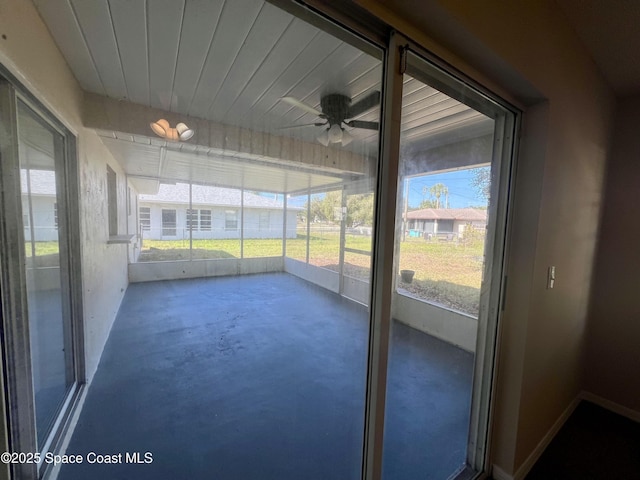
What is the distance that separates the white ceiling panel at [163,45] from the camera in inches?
45.6

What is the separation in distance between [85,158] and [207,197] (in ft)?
2.86

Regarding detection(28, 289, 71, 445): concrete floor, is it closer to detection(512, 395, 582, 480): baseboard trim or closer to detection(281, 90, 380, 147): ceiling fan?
detection(281, 90, 380, 147): ceiling fan

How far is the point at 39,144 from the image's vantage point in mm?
1320

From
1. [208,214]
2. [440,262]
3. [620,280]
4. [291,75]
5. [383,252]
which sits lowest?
[620,280]

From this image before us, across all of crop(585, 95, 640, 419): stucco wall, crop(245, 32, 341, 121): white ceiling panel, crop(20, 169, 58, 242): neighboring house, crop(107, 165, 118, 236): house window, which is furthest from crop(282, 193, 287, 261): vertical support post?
crop(585, 95, 640, 419): stucco wall

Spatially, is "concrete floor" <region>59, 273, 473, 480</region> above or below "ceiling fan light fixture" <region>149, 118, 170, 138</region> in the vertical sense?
below

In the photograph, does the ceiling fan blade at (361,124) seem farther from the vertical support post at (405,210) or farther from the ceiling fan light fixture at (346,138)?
the vertical support post at (405,210)

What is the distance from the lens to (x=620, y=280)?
2014mm

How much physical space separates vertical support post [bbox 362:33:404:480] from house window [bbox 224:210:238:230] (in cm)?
147

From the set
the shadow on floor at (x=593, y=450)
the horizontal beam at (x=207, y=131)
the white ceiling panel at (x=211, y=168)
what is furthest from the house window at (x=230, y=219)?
the shadow on floor at (x=593, y=450)

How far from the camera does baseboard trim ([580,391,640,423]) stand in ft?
6.46

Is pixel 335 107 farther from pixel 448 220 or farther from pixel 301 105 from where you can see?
pixel 448 220

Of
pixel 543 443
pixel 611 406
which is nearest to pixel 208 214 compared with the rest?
pixel 543 443

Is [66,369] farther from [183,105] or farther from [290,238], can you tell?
[183,105]
